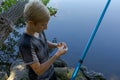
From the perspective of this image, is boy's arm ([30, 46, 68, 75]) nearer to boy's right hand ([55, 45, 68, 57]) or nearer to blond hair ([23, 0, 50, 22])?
boy's right hand ([55, 45, 68, 57])

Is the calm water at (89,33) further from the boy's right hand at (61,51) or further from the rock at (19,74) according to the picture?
the boy's right hand at (61,51)

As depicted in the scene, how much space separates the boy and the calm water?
15.5ft

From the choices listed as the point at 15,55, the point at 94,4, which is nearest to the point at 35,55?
the point at 15,55

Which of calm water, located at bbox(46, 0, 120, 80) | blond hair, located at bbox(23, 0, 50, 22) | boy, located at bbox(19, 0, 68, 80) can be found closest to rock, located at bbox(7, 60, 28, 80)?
calm water, located at bbox(46, 0, 120, 80)

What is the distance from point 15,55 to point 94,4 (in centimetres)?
331

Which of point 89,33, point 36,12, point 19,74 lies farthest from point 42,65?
point 89,33

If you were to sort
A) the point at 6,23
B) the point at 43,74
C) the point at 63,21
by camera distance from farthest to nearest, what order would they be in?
the point at 63,21, the point at 6,23, the point at 43,74

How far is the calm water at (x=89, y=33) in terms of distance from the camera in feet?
22.6

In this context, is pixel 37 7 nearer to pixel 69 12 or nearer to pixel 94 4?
pixel 69 12

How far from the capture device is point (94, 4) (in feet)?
29.3

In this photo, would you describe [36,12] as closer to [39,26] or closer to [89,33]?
[39,26]

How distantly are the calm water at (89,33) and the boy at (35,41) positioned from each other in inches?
186

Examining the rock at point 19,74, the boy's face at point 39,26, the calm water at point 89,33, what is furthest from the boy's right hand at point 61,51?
the calm water at point 89,33

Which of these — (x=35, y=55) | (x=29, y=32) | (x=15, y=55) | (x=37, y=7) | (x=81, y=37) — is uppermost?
(x=37, y=7)
